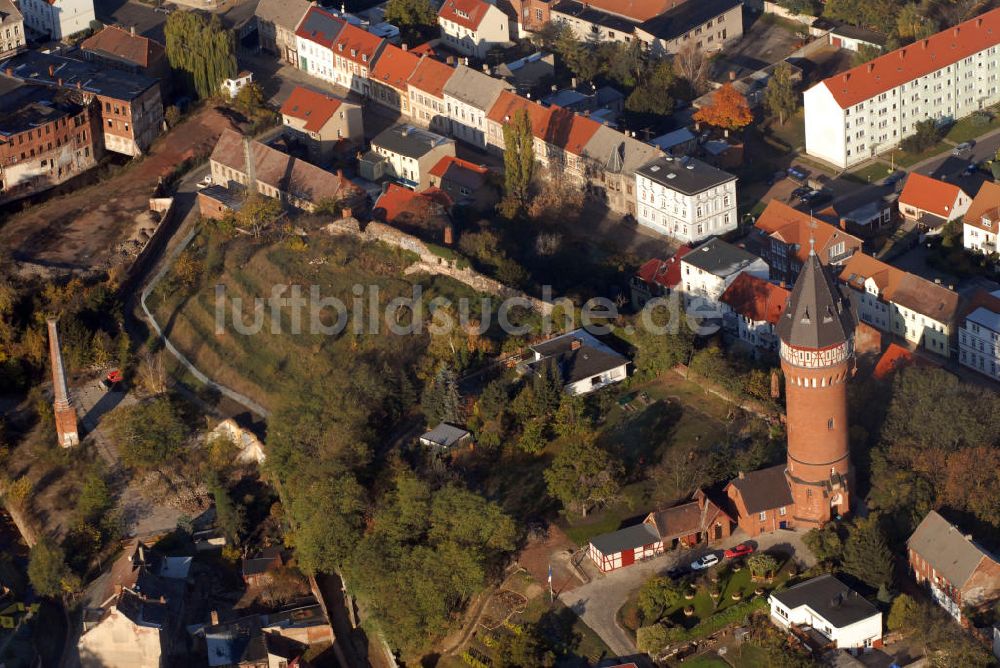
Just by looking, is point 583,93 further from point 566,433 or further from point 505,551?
point 505,551

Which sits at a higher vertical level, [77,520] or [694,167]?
[694,167]

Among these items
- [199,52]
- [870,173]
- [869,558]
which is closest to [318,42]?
[199,52]

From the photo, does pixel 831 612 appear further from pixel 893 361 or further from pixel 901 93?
pixel 901 93

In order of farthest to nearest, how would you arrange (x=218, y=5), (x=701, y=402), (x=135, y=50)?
1. (x=218, y=5)
2. (x=135, y=50)
3. (x=701, y=402)

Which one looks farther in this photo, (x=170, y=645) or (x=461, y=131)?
(x=461, y=131)

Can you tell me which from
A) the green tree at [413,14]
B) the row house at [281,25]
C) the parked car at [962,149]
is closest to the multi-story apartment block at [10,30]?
the row house at [281,25]

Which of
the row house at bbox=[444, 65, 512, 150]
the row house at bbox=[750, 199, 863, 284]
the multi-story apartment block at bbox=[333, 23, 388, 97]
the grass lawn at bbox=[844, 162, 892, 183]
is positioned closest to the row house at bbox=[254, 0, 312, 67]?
the multi-story apartment block at bbox=[333, 23, 388, 97]

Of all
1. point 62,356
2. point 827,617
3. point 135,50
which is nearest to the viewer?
point 827,617

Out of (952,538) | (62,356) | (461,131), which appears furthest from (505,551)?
(461,131)
